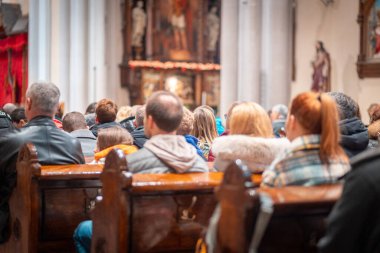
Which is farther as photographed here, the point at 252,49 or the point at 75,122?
the point at 252,49

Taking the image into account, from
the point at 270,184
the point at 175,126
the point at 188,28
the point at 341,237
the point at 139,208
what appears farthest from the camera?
the point at 188,28

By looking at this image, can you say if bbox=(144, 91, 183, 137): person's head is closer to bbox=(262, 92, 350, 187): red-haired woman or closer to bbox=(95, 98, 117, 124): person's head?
bbox=(262, 92, 350, 187): red-haired woman

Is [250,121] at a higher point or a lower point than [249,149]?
higher

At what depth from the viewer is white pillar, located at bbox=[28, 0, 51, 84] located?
1283 centimetres

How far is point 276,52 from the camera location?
488 inches

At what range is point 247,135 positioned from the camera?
4.12 metres

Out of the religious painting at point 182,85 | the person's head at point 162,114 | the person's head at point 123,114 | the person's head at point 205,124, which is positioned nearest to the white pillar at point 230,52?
the religious painting at point 182,85

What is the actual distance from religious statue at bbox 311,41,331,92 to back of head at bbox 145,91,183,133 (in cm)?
952

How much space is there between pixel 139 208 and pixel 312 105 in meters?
1.06

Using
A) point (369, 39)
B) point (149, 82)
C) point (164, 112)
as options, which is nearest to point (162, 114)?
point (164, 112)

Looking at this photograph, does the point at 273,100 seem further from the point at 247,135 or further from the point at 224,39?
the point at 247,135

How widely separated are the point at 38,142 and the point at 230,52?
347 inches

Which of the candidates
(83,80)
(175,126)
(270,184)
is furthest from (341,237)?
(83,80)

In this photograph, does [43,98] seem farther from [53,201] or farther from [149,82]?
[149,82]
